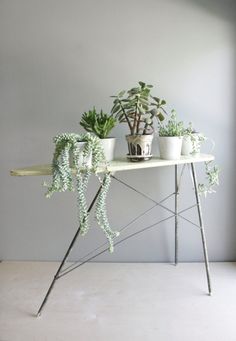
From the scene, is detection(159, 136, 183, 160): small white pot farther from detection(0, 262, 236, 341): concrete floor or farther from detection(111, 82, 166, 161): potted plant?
detection(0, 262, 236, 341): concrete floor

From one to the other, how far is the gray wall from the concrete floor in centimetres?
18

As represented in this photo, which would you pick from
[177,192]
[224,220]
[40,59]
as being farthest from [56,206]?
[224,220]

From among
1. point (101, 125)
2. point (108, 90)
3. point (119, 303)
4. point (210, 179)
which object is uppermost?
point (108, 90)

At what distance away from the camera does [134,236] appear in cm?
236

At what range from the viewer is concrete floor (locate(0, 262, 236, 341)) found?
62.8 inches

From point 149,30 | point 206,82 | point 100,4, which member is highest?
point 100,4

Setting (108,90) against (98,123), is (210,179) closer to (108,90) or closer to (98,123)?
(98,123)

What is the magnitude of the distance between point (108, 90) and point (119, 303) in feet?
4.48

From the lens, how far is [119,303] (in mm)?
1849

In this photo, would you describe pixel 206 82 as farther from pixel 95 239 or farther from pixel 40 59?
Answer: pixel 95 239

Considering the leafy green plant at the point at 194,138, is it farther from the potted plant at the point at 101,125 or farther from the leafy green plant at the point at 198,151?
the potted plant at the point at 101,125

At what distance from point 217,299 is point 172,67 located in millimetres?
1497

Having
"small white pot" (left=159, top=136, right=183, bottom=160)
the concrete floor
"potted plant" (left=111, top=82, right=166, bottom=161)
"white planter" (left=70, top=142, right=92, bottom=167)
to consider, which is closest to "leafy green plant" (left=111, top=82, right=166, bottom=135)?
"potted plant" (left=111, top=82, right=166, bottom=161)

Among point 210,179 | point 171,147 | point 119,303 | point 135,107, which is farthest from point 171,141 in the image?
point 119,303
